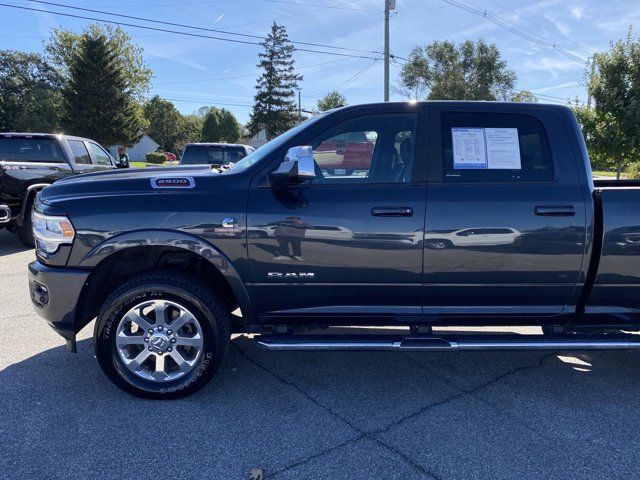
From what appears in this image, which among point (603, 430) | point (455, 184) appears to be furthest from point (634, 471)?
point (455, 184)

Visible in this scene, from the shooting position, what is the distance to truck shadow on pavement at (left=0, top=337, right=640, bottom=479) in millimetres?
2520

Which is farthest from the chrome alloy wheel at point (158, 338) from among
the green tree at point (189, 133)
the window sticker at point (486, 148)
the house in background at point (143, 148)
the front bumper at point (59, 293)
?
the green tree at point (189, 133)

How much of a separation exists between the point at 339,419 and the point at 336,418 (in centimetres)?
2

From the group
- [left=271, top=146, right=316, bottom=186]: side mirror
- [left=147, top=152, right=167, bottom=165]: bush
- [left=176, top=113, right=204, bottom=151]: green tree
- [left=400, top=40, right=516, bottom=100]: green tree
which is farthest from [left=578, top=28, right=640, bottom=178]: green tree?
[left=176, top=113, right=204, bottom=151]: green tree

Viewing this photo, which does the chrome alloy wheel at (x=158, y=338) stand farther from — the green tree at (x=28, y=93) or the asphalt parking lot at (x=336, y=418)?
the green tree at (x=28, y=93)

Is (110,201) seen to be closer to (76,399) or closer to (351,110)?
(76,399)

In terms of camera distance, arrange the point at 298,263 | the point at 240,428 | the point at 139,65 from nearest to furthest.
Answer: the point at 240,428
the point at 298,263
the point at 139,65

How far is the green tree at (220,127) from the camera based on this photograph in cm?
7836

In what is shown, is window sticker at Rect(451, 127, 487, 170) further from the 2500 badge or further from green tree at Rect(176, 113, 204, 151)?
green tree at Rect(176, 113, 204, 151)

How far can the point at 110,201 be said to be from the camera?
3.01 metres

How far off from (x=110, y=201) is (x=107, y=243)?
27cm

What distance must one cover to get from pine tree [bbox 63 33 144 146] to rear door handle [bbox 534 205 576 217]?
43.8 metres

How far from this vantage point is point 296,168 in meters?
2.92

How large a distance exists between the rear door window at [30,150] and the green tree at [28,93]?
163 ft
